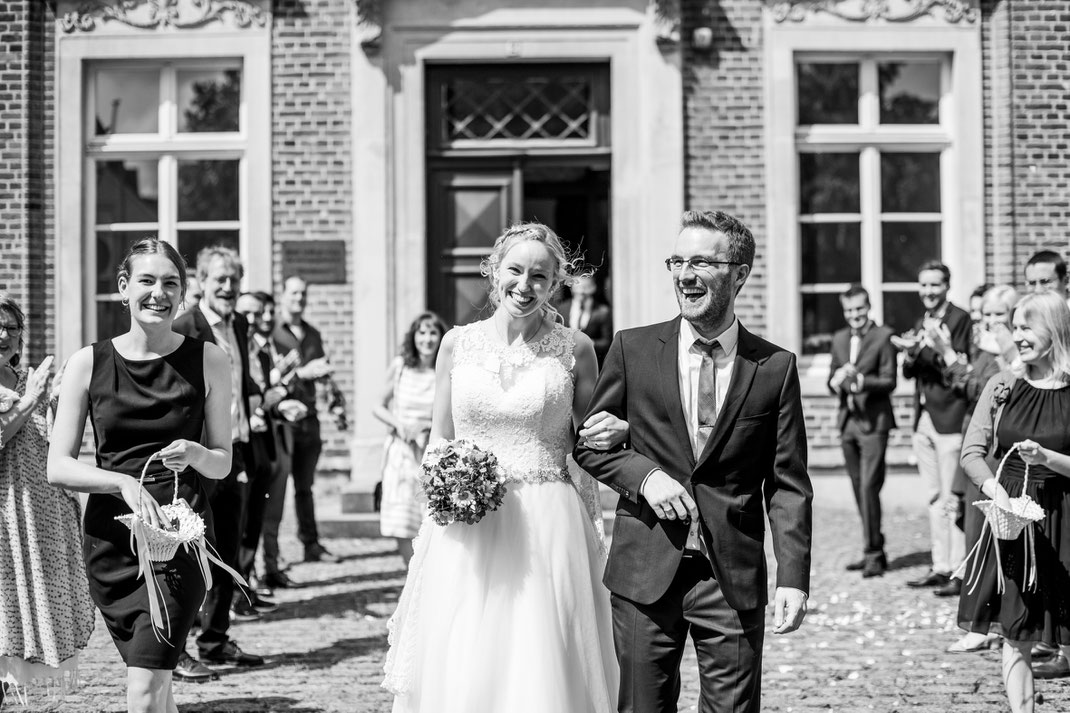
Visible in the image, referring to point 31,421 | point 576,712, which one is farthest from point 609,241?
point 576,712

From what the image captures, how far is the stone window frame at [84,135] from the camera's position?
474 inches

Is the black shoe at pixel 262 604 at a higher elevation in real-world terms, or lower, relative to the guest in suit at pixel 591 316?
lower

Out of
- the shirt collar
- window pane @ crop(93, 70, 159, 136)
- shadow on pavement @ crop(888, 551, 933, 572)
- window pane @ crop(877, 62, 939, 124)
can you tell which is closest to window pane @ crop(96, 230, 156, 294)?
window pane @ crop(93, 70, 159, 136)

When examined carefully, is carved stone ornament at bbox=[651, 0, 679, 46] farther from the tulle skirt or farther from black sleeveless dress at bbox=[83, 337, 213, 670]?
black sleeveless dress at bbox=[83, 337, 213, 670]

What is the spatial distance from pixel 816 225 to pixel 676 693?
30.1ft

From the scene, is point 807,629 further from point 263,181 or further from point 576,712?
point 263,181

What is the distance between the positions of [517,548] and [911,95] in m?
9.35

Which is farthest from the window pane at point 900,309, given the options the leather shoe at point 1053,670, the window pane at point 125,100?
the window pane at point 125,100

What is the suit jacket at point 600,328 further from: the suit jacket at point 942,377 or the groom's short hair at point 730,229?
the groom's short hair at point 730,229

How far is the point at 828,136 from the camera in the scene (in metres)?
12.3

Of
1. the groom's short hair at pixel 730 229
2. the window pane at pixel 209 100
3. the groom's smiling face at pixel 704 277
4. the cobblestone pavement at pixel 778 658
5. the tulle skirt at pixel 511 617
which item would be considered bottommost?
the cobblestone pavement at pixel 778 658

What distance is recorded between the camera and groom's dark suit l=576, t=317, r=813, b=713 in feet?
12.3

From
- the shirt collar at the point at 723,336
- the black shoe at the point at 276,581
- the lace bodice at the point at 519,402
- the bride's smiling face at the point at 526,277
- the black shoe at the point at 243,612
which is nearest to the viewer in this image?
the shirt collar at the point at 723,336

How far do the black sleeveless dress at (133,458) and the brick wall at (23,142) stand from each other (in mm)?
8036
